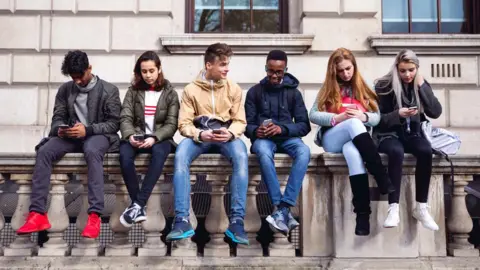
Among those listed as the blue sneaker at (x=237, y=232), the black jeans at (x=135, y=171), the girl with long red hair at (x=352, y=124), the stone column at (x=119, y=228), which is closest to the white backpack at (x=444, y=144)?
the girl with long red hair at (x=352, y=124)

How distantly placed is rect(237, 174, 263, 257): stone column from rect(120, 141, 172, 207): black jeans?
77cm

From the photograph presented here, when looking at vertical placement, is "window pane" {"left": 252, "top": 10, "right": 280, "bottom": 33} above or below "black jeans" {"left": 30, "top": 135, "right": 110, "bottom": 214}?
above

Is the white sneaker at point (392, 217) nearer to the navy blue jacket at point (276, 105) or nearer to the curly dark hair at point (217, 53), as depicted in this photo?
the navy blue jacket at point (276, 105)

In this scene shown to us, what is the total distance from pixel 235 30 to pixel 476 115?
4499 millimetres

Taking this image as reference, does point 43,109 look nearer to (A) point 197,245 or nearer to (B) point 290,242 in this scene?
(A) point 197,245

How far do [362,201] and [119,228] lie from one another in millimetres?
1979

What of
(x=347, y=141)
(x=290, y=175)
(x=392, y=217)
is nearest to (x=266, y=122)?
(x=290, y=175)

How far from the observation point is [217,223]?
146 inches

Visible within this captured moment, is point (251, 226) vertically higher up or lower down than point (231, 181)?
lower down

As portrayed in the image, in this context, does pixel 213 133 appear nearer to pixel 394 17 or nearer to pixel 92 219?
pixel 92 219

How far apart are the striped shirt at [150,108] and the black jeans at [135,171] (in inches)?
17.8

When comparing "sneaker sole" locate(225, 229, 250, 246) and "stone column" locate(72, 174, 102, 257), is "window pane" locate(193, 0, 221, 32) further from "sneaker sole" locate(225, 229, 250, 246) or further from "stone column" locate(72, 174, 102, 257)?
"sneaker sole" locate(225, 229, 250, 246)

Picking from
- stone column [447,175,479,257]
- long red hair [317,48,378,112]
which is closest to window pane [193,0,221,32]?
long red hair [317,48,378,112]

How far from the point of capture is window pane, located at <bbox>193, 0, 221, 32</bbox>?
8.27 meters
